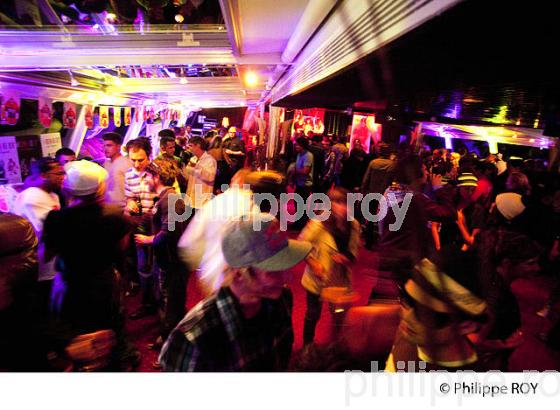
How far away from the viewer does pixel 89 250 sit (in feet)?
8.29

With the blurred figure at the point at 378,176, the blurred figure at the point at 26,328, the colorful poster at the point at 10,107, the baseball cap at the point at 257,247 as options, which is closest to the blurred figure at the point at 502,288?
the baseball cap at the point at 257,247

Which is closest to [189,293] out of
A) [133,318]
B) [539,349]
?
[133,318]

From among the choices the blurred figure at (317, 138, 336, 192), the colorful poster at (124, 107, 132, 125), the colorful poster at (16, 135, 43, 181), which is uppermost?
the colorful poster at (124, 107, 132, 125)

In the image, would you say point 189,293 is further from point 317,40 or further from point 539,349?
point 539,349

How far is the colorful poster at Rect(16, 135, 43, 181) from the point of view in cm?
464

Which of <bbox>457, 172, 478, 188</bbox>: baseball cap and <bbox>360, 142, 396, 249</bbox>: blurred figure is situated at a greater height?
<bbox>457, 172, 478, 188</bbox>: baseball cap

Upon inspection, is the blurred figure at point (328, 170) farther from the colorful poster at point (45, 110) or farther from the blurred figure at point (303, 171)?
the colorful poster at point (45, 110)

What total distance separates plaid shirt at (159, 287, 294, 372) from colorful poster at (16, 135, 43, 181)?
4.58 meters

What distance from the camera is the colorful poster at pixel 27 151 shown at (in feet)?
15.2

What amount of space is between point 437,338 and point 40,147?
19.2 ft

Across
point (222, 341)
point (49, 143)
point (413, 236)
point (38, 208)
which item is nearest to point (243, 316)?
point (222, 341)

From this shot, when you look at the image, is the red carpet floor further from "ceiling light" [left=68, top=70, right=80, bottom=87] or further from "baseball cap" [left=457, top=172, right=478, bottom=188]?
"ceiling light" [left=68, top=70, right=80, bottom=87]

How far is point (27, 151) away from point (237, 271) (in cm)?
488

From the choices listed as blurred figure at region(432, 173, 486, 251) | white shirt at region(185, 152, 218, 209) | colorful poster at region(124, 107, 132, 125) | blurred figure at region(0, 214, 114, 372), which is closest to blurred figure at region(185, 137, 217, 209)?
white shirt at region(185, 152, 218, 209)
